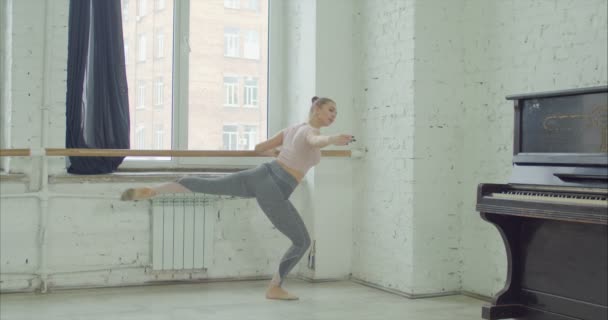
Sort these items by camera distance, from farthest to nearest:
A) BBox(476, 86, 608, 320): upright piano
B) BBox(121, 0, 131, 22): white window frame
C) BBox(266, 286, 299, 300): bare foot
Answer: BBox(121, 0, 131, 22): white window frame
BBox(266, 286, 299, 300): bare foot
BBox(476, 86, 608, 320): upright piano

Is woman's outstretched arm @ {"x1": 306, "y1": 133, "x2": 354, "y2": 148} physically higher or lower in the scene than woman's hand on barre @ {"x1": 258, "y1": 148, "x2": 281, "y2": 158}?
higher

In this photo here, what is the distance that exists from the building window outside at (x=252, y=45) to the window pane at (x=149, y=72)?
2.00 feet

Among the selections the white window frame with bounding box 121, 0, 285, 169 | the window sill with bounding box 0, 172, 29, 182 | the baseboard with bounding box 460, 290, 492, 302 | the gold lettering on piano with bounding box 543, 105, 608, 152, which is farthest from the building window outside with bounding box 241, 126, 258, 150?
the gold lettering on piano with bounding box 543, 105, 608, 152

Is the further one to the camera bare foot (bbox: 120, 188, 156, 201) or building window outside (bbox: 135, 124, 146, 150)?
building window outside (bbox: 135, 124, 146, 150)

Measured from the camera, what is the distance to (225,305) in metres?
4.36

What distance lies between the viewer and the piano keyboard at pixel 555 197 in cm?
318

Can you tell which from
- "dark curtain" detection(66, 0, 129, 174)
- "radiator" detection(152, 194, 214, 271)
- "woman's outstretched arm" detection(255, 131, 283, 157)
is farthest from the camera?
"radiator" detection(152, 194, 214, 271)

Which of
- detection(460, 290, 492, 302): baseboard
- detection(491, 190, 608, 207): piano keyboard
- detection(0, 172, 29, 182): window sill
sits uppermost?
detection(0, 172, 29, 182): window sill

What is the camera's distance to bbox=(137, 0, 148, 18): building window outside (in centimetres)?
524

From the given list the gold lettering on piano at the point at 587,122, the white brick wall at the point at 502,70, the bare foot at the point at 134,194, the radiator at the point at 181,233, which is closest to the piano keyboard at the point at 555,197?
the gold lettering on piano at the point at 587,122

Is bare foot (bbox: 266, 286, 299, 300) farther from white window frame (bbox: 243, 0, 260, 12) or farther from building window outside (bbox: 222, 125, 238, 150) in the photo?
white window frame (bbox: 243, 0, 260, 12)

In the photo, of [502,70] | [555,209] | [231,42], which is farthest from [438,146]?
[231,42]

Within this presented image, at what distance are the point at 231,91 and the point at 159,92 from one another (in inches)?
22.7

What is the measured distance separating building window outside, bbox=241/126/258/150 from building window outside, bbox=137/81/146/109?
822 mm
